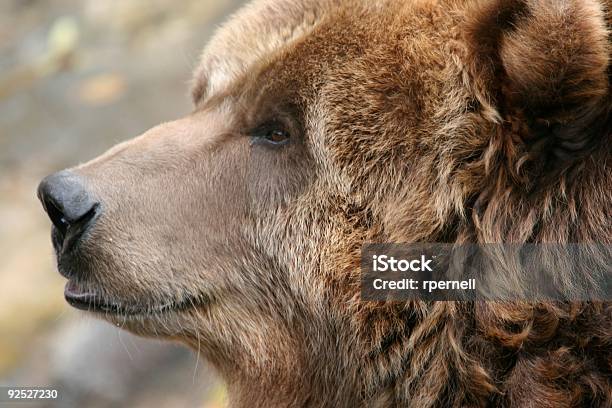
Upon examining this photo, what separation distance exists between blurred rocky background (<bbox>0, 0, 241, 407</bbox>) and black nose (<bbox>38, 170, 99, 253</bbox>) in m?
1.00

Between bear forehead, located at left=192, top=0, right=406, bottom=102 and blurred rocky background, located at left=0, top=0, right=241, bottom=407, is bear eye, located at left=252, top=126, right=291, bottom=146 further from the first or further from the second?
blurred rocky background, located at left=0, top=0, right=241, bottom=407

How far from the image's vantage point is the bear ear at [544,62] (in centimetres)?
302

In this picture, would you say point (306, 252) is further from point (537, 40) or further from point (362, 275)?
point (537, 40)

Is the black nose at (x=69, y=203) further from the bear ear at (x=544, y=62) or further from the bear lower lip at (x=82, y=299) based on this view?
the bear ear at (x=544, y=62)

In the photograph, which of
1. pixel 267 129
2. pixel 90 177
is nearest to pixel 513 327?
pixel 267 129

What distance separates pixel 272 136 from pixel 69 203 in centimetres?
88

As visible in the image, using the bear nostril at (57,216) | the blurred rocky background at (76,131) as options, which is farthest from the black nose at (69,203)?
the blurred rocky background at (76,131)

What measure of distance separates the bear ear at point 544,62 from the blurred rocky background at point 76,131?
1941 millimetres

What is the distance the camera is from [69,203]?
12.0 ft

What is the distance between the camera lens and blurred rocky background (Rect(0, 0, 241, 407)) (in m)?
7.52

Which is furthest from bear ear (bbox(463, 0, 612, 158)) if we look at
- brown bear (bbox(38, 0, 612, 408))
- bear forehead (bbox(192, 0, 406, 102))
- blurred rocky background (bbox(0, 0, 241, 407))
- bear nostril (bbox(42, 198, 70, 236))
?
blurred rocky background (bbox(0, 0, 241, 407))

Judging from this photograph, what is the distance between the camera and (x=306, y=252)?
12.1ft

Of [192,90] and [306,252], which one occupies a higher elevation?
[192,90]

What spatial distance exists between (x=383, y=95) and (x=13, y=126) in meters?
7.53
